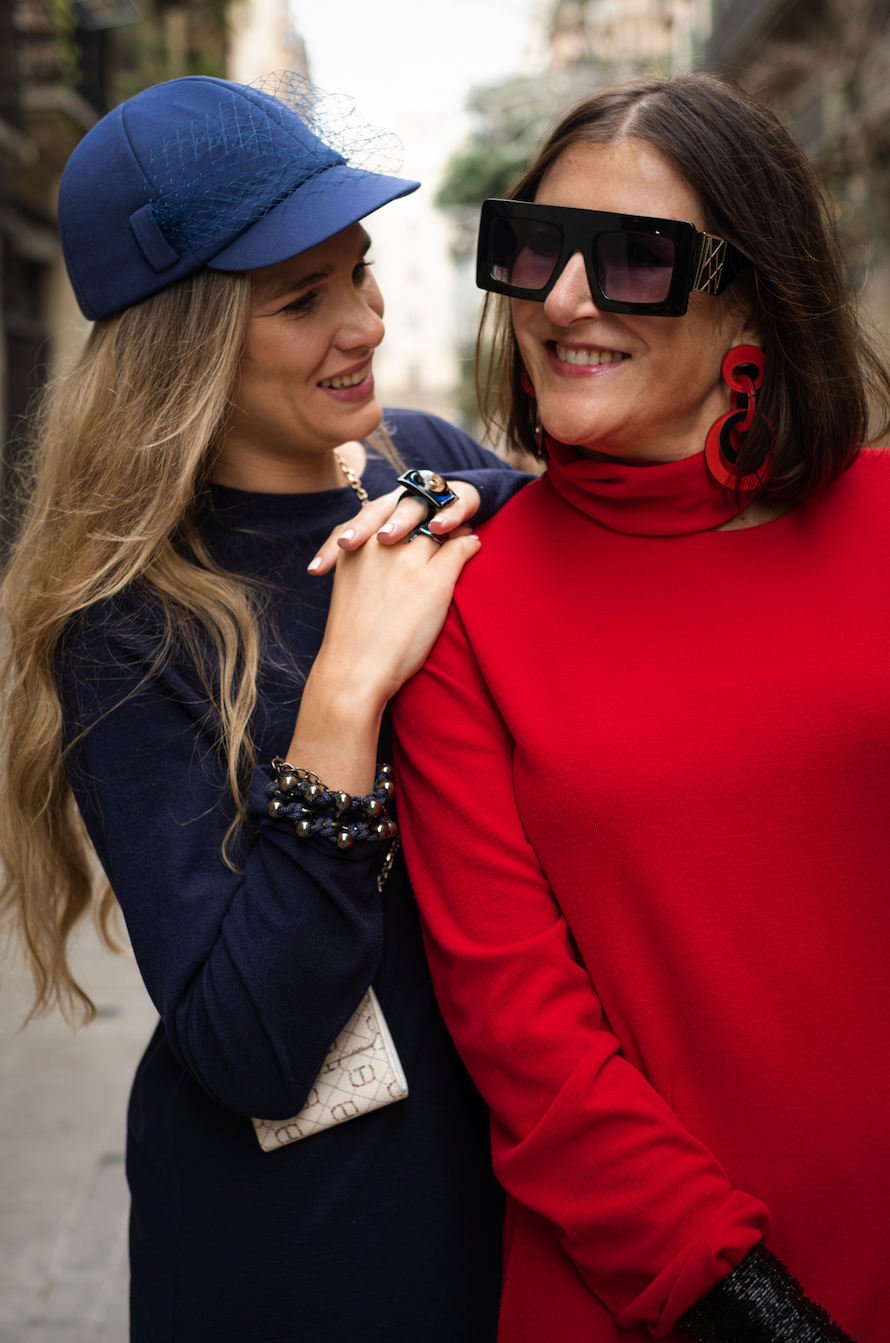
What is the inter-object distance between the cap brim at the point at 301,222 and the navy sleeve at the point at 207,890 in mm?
545

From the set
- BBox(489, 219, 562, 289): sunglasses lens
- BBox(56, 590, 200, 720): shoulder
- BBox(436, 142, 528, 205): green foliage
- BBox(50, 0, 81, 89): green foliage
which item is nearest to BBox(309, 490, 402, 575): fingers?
BBox(56, 590, 200, 720): shoulder

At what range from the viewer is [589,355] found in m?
1.47

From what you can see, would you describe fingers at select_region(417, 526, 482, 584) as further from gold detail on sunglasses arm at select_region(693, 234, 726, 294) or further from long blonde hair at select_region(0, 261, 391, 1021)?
gold detail on sunglasses arm at select_region(693, 234, 726, 294)


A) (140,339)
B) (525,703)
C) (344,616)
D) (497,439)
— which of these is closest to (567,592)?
(525,703)

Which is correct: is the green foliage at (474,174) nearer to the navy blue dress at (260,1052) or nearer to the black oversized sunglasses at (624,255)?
the black oversized sunglasses at (624,255)

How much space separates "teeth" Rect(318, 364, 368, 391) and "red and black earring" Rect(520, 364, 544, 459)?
0.27 metres

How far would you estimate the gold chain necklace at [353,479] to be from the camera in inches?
77.0

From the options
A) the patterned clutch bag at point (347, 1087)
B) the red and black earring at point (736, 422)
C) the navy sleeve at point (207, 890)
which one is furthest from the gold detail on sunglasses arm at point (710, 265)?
the patterned clutch bag at point (347, 1087)

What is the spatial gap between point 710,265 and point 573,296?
0.18 meters

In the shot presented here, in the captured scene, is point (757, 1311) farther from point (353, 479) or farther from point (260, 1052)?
point (353, 479)

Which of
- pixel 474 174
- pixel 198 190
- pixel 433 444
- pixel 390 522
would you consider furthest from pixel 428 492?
pixel 474 174

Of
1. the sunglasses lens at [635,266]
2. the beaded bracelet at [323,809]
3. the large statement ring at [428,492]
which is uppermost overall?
the sunglasses lens at [635,266]

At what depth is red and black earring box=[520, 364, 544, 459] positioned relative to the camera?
1737mm

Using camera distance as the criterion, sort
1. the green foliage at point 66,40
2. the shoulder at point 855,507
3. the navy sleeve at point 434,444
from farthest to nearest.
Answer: the green foliage at point 66,40, the navy sleeve at point 434,444, the shoulder at point 855,507
